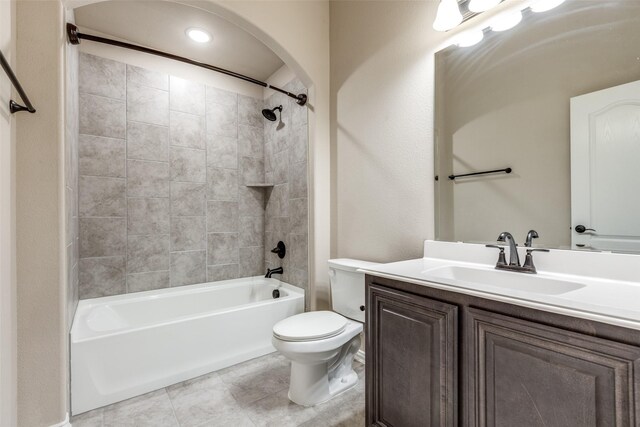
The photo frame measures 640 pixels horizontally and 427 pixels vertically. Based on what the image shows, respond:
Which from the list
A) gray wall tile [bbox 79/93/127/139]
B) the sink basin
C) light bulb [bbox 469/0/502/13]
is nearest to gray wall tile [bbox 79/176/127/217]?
gray wall tile [bbox 79/93/127/139]

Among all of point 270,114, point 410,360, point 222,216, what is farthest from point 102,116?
point 410,360

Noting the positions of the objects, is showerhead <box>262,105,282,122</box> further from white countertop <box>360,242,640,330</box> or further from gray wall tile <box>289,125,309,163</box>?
white countertop <box>360,242,640,330</box>

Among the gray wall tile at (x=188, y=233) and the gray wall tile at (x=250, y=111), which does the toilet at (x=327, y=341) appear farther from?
the gray wall tile at (x=250, y=111)

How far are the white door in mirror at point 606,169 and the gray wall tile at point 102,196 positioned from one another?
2947mm

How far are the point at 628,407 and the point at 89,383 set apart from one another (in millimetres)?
2243

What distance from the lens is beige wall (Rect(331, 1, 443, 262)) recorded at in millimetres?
1643

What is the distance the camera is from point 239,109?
9.65 feet

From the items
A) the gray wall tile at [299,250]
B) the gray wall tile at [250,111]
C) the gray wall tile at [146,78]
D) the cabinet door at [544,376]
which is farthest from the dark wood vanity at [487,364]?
the gray wall tile at [146,78]

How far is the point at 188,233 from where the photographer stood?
2668mm

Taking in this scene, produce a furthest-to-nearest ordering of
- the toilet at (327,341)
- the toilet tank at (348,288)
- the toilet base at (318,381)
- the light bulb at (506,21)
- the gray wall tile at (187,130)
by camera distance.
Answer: the gray wall tile at (187,130) < the toilet tank at (348,288) < the toilet base at (318,381) < the toilet at (327,341) < the light bulb at (506,21)

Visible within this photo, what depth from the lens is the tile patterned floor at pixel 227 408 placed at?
1477mm

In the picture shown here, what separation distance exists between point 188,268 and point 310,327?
5.24 ft

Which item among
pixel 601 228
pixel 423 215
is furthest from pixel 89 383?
pixel 601 228

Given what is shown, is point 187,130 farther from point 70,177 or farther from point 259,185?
point 70,177
